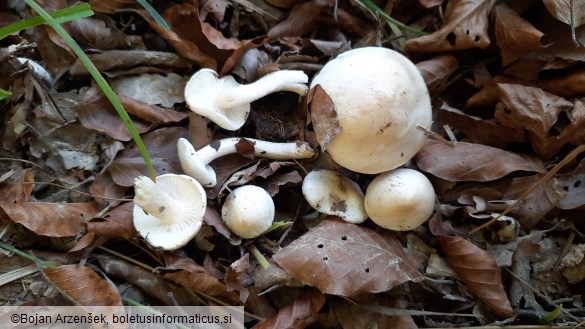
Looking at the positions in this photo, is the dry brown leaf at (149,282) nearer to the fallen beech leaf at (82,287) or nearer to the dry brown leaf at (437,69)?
the fallen beech leaf at (82,287)

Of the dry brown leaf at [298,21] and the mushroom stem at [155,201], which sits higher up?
the dry brown leaf at [298,21]

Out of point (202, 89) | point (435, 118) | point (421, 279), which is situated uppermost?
point (202, 89)

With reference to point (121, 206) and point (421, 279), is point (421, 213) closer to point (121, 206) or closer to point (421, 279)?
point (421, 279)

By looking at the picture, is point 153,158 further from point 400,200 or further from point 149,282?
point 400,200

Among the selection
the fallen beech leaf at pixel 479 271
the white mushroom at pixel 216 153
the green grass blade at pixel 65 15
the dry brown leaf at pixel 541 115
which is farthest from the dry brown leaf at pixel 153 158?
the dry brown leaf at pixel 541 115

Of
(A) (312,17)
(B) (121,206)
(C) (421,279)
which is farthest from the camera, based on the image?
(A) (312,17)

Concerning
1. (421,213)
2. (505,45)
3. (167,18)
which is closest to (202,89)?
(167,18)

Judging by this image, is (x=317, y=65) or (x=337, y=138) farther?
(x=317, y=65)
